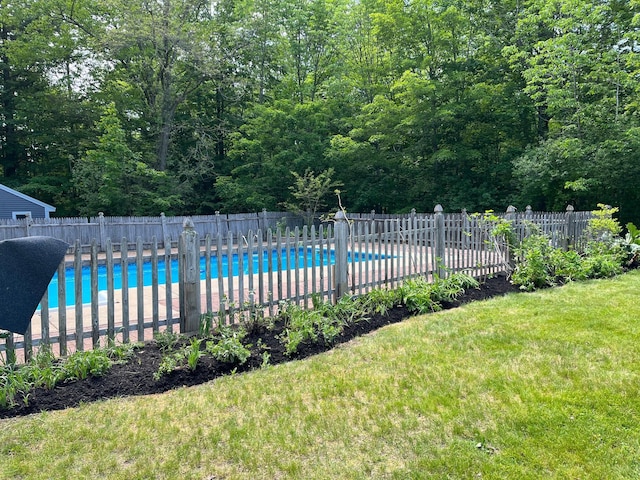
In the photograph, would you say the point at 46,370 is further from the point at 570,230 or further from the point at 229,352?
the point at 570,230

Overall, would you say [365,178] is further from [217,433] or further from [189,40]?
[217,433]

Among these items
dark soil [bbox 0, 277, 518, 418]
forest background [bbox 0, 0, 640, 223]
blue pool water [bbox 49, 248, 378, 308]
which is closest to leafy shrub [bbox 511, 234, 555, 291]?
blue pool water [bbox 49, 248, 378, 308]

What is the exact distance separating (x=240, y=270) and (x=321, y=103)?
57.8 feet

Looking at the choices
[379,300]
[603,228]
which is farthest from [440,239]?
[603,228]

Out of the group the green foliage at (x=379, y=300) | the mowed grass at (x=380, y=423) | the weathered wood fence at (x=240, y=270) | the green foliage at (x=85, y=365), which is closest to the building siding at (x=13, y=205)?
the weathered wood fence at (x=240, y=270)

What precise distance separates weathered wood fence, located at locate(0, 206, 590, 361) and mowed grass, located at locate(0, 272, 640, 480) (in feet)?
3.58

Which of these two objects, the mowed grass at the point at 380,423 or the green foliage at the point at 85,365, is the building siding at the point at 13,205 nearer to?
the green foliage at the point at 85,365

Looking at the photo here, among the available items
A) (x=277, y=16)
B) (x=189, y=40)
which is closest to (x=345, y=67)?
(x=277, y=16)

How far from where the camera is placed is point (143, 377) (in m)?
3.51

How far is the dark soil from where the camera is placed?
3.11m

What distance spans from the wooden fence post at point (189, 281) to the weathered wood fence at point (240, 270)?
1 centimetres

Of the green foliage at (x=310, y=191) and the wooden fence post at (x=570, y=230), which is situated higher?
the green foliage at (x=310, y=191)

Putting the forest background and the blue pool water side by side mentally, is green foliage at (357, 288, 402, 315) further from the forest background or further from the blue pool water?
the forest background

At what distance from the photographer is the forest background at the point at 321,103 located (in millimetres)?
14188
